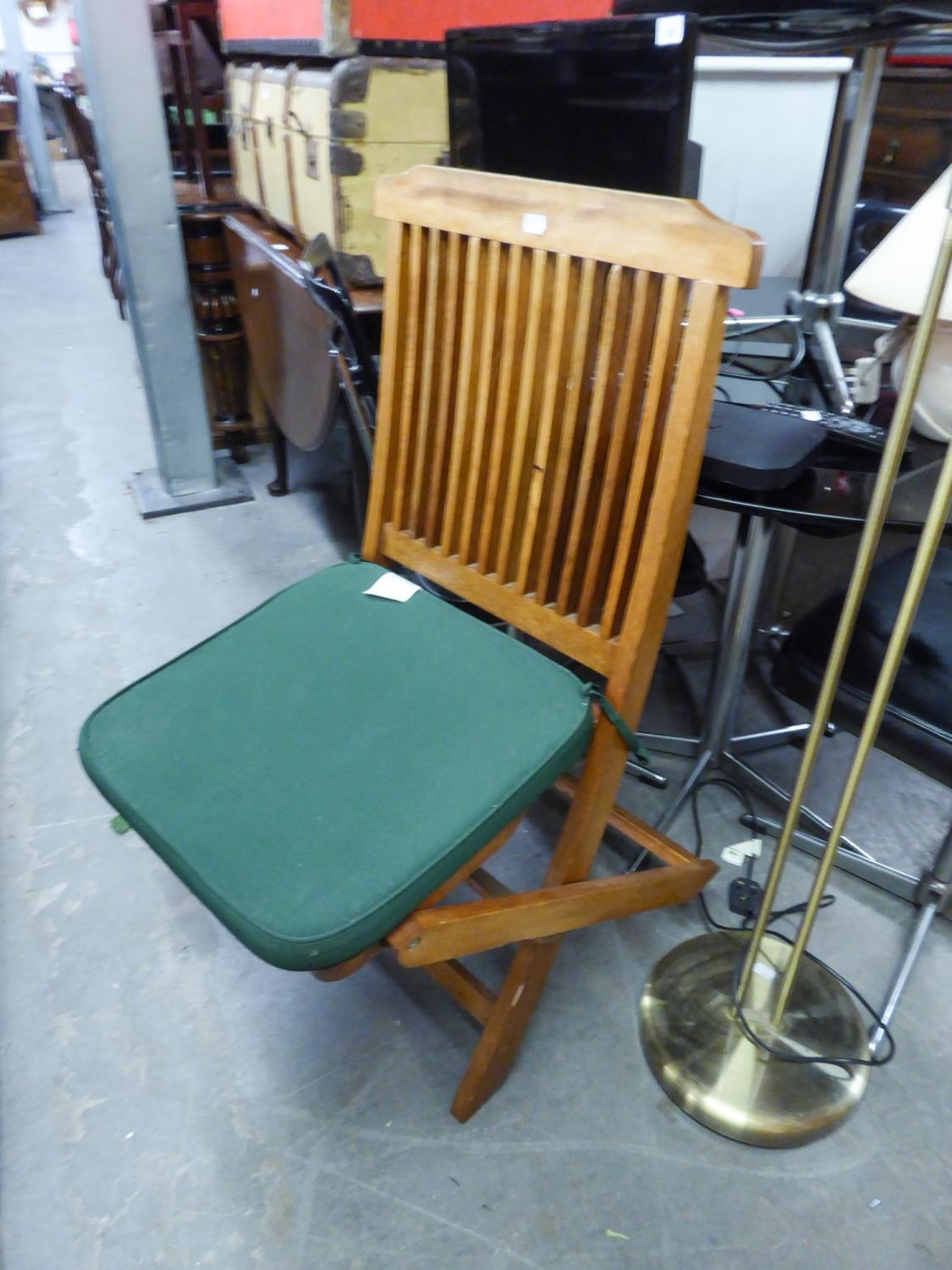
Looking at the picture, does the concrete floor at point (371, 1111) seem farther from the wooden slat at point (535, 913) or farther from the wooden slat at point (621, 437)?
the wooden slat at point (621, 437)

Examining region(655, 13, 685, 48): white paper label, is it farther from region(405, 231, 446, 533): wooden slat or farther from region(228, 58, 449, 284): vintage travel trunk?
region(228, 58, 449, 284): vintage travel trunk

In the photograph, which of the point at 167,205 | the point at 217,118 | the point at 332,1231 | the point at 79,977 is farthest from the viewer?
the point at 217,118

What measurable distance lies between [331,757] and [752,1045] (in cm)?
69

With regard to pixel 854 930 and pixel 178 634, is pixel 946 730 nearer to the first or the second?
pixel 854 930

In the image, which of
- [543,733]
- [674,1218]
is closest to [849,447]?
[543,733]

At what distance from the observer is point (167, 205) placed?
214cm

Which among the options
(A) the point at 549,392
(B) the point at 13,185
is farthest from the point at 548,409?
(B) the point at 13,185

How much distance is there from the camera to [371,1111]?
3.55 feet

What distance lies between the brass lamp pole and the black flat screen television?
655 mm

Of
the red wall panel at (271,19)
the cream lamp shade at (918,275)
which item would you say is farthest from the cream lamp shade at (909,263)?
the red wall panel at (271,19)

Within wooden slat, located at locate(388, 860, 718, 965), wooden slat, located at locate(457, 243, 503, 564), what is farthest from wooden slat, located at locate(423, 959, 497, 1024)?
wooden slat, located at locate(457, 243, 503, 564)

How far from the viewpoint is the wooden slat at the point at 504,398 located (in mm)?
975

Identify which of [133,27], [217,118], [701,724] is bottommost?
[701,724]

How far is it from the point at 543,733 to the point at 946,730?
0.53 meters
